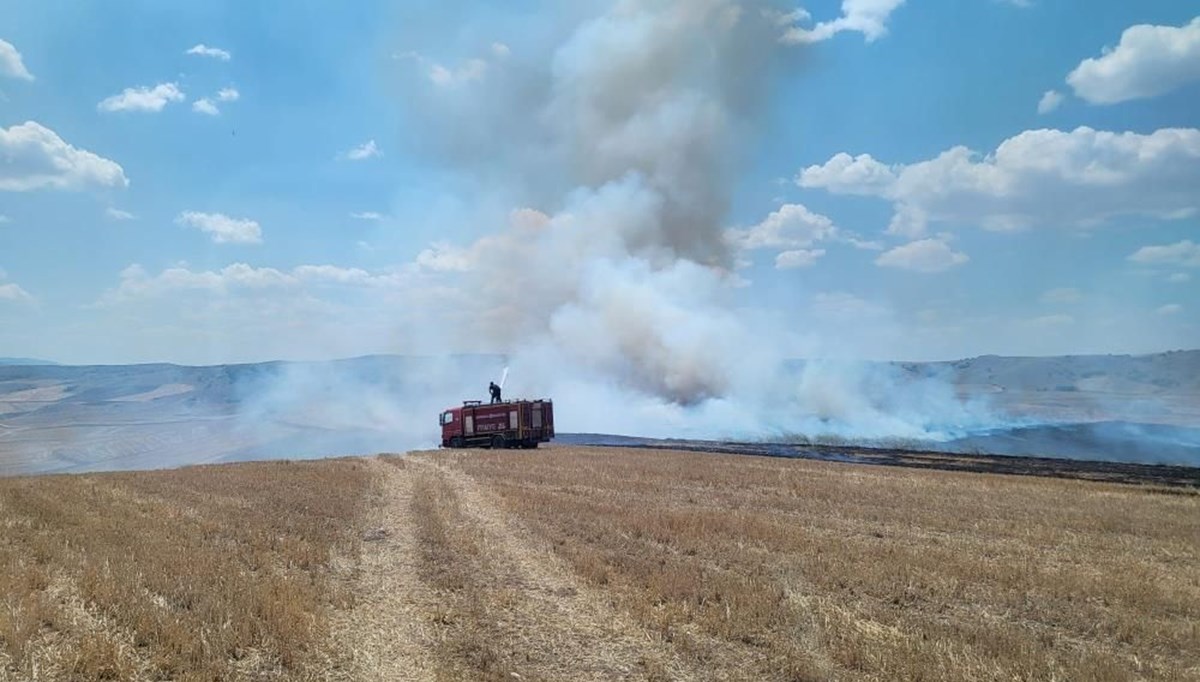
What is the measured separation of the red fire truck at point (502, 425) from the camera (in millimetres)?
47656

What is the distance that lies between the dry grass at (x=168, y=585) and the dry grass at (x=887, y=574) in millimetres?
4422

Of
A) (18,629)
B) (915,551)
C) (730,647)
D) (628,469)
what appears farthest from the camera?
(628,469)

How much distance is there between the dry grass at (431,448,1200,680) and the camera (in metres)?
8.70

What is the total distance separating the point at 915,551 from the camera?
1473cm

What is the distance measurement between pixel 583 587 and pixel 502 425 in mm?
36717

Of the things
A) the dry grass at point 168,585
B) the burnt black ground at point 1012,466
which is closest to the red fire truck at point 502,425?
the burnt black ground at point 1012,466

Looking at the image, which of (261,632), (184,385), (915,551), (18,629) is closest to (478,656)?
(261,632)

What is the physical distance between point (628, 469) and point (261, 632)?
73.2 feet

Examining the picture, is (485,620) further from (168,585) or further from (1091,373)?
(1091,373)

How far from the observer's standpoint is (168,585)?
10.5 meters

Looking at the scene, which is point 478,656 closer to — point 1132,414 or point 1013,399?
point 1132,414

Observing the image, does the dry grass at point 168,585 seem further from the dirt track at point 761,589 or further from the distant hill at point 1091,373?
the distant hill at point 1091,373

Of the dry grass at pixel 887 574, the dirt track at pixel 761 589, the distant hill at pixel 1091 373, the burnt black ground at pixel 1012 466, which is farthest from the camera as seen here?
the distant hill at pixel 1091 373

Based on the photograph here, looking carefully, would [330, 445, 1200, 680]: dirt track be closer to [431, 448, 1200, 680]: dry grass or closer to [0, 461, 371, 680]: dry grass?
[431, 448, 1200, 680]: dry grass
